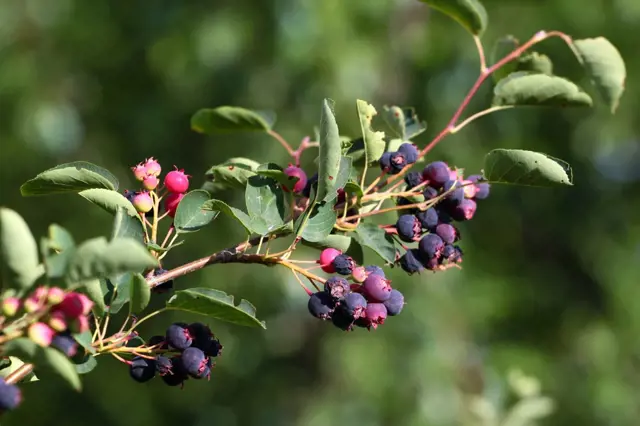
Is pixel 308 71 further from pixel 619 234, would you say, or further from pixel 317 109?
pixel 619 234

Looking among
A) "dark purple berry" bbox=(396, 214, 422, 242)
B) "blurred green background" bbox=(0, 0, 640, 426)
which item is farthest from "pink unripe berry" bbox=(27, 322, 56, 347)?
"blurred green background" bbox=(0, 0, 640, 426)

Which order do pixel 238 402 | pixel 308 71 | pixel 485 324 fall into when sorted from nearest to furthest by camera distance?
pixel 308 71 < pixel 485 324 < pixel 238 402

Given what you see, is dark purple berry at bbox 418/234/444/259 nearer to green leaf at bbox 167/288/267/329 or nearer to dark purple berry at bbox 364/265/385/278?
dark purple berry at bbox 364/265/385/278

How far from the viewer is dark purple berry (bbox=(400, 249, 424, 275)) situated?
3.55 feet

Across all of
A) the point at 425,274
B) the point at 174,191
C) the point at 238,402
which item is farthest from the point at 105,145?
the point at 174,191

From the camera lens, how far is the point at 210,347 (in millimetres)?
949

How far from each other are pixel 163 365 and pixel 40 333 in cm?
25

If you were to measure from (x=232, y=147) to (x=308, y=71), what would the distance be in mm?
627

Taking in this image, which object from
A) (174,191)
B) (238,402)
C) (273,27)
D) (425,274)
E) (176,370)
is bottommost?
(238,402)

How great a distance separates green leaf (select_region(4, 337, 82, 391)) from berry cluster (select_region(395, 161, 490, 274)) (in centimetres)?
53

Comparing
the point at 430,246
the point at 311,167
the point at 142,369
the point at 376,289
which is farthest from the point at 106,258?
the point at 311,167

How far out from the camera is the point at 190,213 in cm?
102

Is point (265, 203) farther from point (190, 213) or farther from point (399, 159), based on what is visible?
point (399, 159)

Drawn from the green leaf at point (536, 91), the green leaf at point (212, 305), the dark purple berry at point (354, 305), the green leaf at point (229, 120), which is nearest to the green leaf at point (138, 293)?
the green leaf at point (212, 305)
